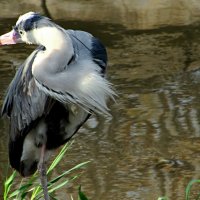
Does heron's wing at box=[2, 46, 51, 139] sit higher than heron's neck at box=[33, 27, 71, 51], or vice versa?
heron's neck at box=[33, 27, 71, 51]

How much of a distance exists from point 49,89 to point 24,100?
0.50 m

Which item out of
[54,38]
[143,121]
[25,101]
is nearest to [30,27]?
[54,38]

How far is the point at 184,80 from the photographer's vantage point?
276 inches

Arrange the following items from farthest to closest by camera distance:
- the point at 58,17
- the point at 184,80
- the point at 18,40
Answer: the point at 58,17
the point at 184,80
the point at 18,40

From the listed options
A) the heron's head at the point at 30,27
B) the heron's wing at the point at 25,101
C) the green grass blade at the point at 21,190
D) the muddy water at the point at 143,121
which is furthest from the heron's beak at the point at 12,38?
the muddy water at the point at 143,121

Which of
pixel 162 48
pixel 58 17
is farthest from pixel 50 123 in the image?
pixel 58 17

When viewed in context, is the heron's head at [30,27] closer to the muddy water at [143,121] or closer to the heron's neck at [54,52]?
the heron's neck at [54,52]

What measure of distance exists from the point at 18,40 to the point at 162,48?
4.22 metres

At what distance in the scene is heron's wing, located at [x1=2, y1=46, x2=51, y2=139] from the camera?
12.8 ft

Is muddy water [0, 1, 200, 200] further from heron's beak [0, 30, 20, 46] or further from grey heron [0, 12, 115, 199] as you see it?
heron's beak [0, 30, 20, 46]

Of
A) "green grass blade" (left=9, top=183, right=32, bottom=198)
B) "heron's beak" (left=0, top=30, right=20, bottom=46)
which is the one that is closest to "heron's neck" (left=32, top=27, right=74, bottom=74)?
"heron's beak" (left=0, top=30, right=20, bottom=46)

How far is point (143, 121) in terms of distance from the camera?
240 inches

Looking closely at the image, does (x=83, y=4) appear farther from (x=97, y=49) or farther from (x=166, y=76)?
(x=97, y=49)

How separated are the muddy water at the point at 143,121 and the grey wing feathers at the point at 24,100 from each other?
1.01 meters
